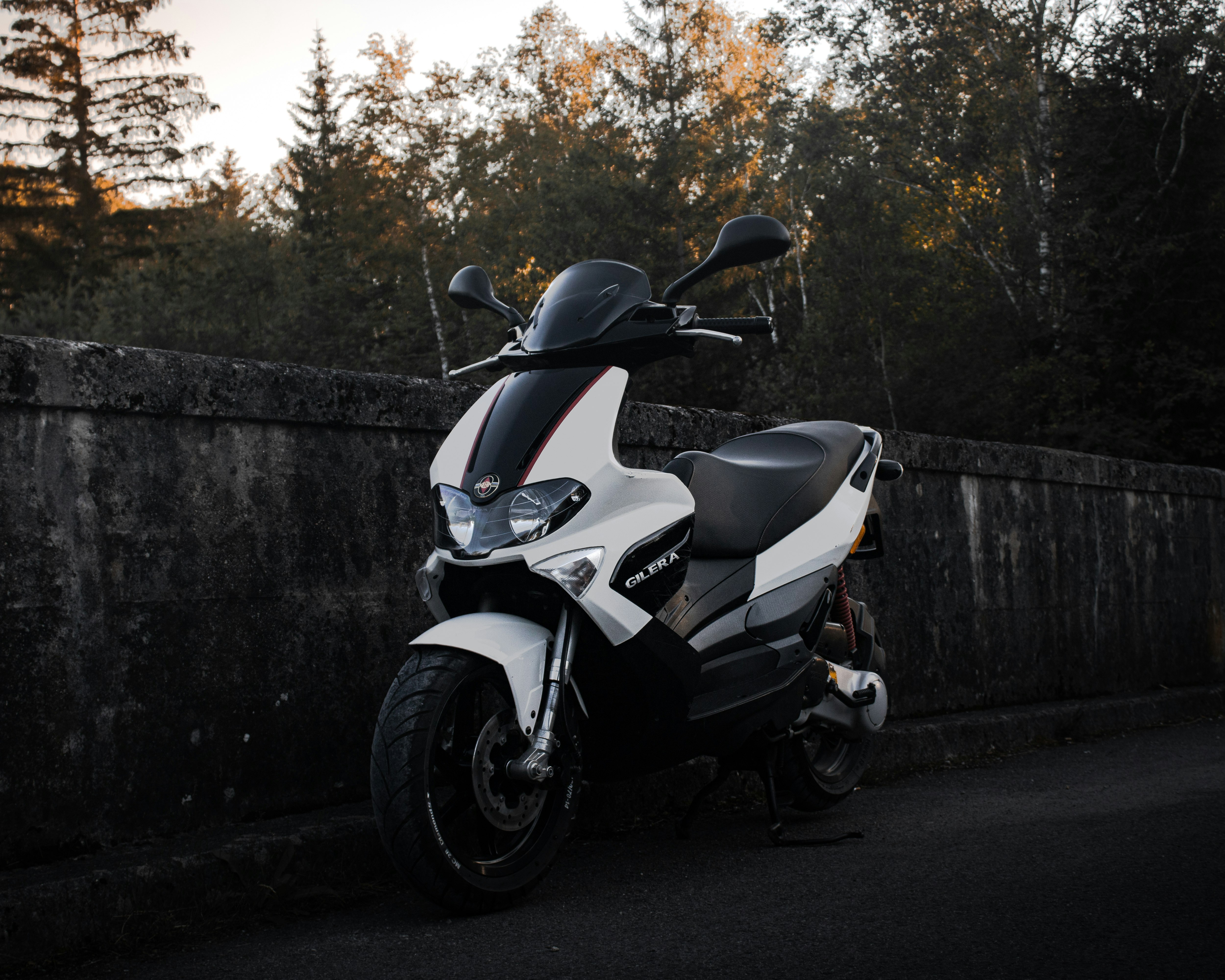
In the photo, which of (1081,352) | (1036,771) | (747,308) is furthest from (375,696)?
A: (747,308)

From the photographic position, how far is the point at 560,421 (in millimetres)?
3082

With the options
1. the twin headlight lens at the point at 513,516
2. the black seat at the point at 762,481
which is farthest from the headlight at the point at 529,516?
the black seat at the point at 762,481

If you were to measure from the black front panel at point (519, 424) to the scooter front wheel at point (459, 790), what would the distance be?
1.46 ft

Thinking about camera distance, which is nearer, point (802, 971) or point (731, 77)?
point (802, 971)

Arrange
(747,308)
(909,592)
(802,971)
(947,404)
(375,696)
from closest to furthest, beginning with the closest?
1. (802,971)
2. (375,696)
3. (909,592)
4. (947,404)
5. (747,308)

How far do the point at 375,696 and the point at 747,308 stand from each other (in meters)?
31.3

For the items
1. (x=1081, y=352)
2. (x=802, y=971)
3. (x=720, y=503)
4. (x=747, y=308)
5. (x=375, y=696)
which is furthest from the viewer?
(x=747, y=308)

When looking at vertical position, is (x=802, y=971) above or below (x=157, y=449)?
below

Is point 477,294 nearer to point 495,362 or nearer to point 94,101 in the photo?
point 495,362

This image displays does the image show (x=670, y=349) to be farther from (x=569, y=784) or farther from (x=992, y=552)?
(x=992, y=552)

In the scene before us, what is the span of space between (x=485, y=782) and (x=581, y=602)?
0.49 m

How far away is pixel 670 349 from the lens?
3352 mm

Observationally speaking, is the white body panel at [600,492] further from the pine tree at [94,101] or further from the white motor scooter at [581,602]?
the pine tree at [94,101]

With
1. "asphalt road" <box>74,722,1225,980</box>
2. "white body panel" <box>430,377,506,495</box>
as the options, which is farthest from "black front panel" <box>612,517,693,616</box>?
"asphalt road" <box>74,722,1225,980</box>
